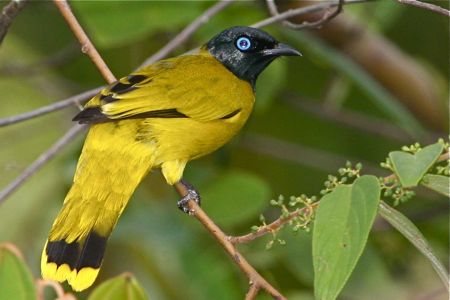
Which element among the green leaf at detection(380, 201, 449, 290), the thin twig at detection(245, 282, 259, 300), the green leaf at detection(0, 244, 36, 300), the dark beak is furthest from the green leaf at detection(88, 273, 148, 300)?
the dark beak

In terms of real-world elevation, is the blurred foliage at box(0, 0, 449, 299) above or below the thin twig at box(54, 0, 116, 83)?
below

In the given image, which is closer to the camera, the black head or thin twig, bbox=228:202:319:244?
thin twig, bbox=228:202:319:244

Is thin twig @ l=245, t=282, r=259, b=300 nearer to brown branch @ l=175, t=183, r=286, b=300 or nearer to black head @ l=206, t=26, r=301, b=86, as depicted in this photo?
brown branch @ l=175, t=183, r=286, b=300

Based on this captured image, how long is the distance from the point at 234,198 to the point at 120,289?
2519 mm

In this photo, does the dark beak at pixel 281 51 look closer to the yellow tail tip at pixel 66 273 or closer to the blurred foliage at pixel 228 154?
the blurred foliage at pixel 228 154

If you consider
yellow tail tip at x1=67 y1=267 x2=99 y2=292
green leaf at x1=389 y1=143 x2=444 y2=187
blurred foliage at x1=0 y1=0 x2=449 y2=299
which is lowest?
blurred foliage at x1=0 y1=0 x2=449 y2=299

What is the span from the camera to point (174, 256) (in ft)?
17.2

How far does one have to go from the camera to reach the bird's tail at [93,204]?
3.63 m

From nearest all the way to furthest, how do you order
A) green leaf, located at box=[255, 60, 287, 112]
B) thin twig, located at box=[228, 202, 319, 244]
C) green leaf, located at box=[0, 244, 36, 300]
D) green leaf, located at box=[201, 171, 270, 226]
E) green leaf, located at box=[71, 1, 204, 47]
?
green leaf, located at box=[0, 244, 36, 300] → thin twig, located at box=[228, 202, 319, 244] → green leaf, located at box=[201, 171, 270, 226] → green leaf, located at box=[71, 1, 204, 47] → green leaf, located at box=[255, 60, 287, 112]

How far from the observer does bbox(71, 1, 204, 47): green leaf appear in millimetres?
5230

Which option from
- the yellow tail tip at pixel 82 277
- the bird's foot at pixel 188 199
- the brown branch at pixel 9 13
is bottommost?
the bird's foot at pixel 188 199

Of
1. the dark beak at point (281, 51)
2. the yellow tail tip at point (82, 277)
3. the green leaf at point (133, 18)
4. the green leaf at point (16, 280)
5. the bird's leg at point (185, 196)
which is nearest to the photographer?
the green leaf at point (16, 280)

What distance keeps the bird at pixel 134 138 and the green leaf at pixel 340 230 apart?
115 cm

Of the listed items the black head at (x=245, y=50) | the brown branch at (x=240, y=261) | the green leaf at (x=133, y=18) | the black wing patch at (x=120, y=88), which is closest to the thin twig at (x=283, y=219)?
the brown branch at (x=240, y=261)
